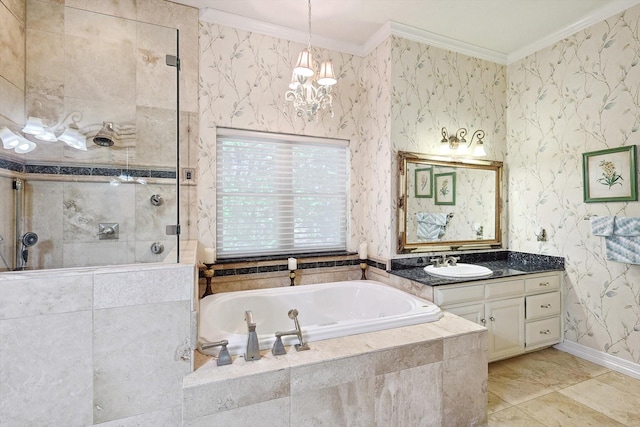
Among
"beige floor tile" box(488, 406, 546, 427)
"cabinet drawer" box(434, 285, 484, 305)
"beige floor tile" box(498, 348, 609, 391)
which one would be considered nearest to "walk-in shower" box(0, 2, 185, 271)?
"cabinet drawer" box(434, 285, 484, 305)

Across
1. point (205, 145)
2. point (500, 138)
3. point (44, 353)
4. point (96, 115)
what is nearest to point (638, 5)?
point (500, 138)

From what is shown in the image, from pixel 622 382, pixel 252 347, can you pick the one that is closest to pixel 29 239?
pixel 252 347

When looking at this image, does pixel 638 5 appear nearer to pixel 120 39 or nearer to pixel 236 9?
pixel 236 9

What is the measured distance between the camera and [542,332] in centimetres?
274

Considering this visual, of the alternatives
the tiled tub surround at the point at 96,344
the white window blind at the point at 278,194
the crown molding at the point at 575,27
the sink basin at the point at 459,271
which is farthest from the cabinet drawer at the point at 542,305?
the tiled tub surround at the point at 96,344

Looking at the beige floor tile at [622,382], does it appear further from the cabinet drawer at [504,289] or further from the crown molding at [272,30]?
the crown molding at [272,30]

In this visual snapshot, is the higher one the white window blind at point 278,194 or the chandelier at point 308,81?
the chandelier at point 308,81

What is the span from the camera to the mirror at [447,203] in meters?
2.88

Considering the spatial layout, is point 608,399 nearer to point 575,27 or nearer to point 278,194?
point 278,194

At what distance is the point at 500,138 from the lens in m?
3.34

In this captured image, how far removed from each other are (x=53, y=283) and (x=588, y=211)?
3.70 metres

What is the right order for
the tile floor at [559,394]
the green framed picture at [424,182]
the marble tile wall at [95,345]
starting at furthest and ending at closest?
1. the green framed picture at [424,182]
2. the tile floor at [559,394]
3. the marble tile wall at [95,345]

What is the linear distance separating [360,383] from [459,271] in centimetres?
159

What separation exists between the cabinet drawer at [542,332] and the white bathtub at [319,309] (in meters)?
1.19
